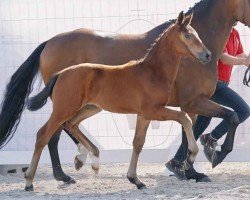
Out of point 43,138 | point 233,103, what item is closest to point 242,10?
point 233,103

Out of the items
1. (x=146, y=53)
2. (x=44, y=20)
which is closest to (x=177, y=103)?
(x=146, y=53)

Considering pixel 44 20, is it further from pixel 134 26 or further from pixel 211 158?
pixel 211 158

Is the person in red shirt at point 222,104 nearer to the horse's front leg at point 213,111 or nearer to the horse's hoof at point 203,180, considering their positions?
the horse's hoof at point 203,180

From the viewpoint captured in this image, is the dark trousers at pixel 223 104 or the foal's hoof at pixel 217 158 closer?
the foal's hoof at pixel 217 158

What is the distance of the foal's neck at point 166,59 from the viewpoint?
8.04 m

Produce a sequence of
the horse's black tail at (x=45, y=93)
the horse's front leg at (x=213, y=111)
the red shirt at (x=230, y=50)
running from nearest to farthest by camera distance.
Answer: the horse's black tail at (x=45, y=93) → the horse's front leg at (x=213, y=111) → the red shirt at (x=230, y=50)

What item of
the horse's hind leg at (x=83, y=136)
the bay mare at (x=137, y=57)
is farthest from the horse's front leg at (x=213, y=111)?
the horse's hind leg at (x=83, y=136)

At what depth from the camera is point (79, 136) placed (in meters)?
8.88

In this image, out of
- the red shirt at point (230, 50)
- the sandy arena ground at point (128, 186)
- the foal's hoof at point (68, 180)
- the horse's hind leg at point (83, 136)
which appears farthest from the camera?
the red shirt at point (230, 50)

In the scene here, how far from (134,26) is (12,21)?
4.95 feet

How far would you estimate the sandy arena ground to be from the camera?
25.7 ft

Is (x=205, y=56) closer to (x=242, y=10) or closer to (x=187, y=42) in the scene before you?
(x=187, y=42)

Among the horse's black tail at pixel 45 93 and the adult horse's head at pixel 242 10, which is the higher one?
the adult horse's head at pixel 242 10

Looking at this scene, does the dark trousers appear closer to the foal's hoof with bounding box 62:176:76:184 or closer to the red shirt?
the red shirt
